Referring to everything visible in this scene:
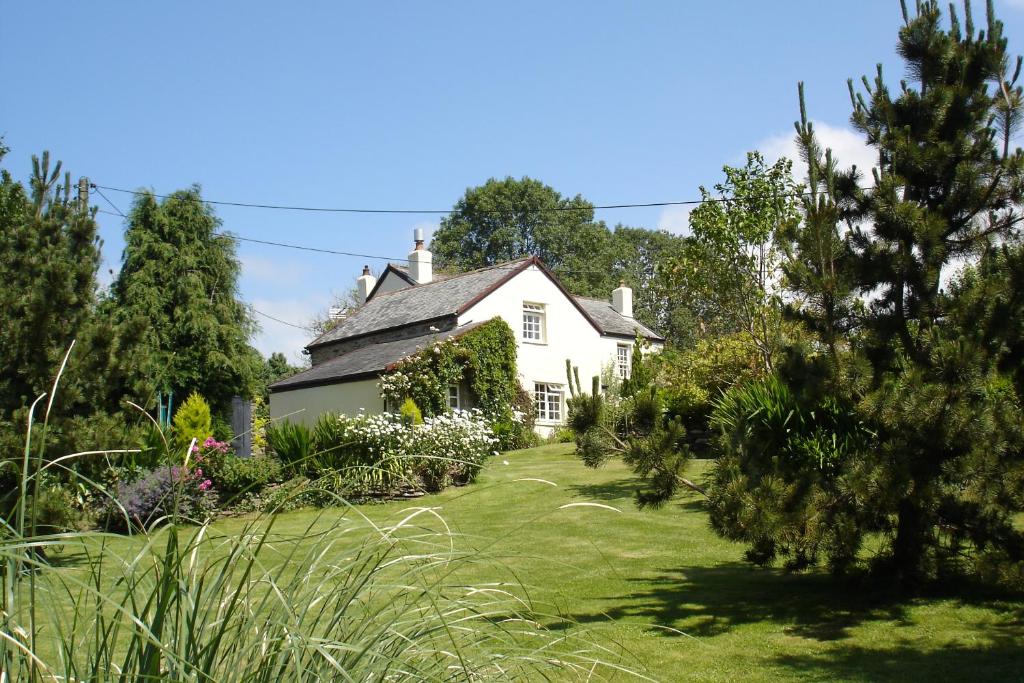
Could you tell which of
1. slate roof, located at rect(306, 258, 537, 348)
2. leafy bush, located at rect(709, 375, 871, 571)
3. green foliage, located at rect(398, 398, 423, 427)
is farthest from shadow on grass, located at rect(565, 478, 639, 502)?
slate roof, located at rect(306, 258, 537, 348)

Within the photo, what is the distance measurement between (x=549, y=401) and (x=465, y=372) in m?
5.14

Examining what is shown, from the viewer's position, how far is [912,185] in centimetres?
741

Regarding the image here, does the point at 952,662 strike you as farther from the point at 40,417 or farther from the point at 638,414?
the point at 40,417

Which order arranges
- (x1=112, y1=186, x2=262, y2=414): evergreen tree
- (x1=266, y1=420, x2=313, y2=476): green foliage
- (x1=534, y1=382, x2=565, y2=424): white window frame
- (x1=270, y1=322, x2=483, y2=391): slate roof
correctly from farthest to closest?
1. (x1=534, y1=382, x2=565, y2=424): white window frame
2. (x1=112, y1=186, x2=262, y2=414): evergreen tree
3. (x1=270, y1=322, x2=483, y2=391): slate roof
4. (x1=266, y1=420, x2=313, y2=476): green foliage

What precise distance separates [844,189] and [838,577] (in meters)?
3.41

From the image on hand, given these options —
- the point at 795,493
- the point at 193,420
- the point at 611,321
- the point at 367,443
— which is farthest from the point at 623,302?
the point at 795,493

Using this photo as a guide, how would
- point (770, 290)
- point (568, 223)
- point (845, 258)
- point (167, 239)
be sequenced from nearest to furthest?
point (845, 258) → point (770, 290) → point (167, 239) → point (568, 223)

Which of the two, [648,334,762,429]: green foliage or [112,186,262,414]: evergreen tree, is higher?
[112,186,262,414]: evergreen tree

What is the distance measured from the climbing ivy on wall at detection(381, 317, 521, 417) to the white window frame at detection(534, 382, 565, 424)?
1.67m

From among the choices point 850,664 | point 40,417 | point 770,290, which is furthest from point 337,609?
point 770,290

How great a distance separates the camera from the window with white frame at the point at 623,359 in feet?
113

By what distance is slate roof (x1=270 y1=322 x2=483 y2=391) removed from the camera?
84.8 feet

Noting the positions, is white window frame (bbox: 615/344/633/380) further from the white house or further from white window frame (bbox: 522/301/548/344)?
white window frame (bbox: 522/301/548/344)

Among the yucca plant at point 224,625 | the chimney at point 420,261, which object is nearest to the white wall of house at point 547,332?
the chimney at point 420,261
